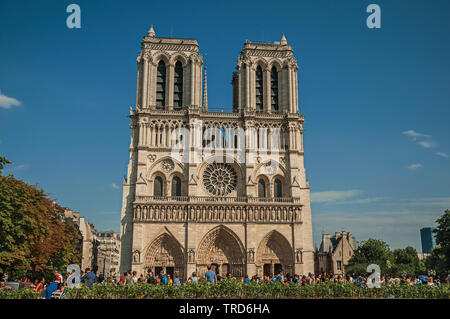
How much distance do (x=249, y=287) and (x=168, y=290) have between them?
11.4ft

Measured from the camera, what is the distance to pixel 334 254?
59.1 metres

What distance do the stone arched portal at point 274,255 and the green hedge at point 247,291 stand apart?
22.7 meters

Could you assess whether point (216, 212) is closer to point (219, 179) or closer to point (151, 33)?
point (219, 179)

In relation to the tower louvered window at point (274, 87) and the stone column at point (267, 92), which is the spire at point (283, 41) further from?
the stone column at point (267, 92)

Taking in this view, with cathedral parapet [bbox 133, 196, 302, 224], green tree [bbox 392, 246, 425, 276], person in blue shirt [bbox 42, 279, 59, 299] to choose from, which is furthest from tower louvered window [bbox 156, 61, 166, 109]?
green tree [bbox 392, 246, 425, 276]

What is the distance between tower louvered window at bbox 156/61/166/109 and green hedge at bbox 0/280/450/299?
30468 millimetres

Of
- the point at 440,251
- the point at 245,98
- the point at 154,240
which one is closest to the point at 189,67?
the point at 245,98

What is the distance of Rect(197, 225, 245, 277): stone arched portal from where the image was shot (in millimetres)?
41812

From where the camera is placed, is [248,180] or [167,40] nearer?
[248,180]

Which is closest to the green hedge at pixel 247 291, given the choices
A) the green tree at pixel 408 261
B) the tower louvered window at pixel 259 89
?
the tower louvered window at pixel 259 89

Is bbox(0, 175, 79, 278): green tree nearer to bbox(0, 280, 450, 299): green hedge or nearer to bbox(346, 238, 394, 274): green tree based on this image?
bbox(0, 280, 450, 299): green hedge

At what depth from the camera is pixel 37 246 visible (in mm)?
33688

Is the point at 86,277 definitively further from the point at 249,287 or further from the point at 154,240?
the point at 154,240

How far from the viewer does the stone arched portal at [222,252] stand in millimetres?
41812
